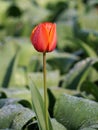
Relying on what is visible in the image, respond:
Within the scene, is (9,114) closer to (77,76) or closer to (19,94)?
(19,94)

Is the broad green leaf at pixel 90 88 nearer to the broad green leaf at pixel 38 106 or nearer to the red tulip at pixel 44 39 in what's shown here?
the broad green leaf at pixel 38 106

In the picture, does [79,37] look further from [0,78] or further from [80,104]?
[80,104]

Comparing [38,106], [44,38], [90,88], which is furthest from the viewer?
[90,88]

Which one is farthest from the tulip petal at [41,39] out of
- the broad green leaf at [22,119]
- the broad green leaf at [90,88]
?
the broad green leaf at [90,88]

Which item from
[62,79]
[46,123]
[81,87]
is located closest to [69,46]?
[62,79]

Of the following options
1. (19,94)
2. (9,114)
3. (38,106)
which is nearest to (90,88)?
(19,94)
